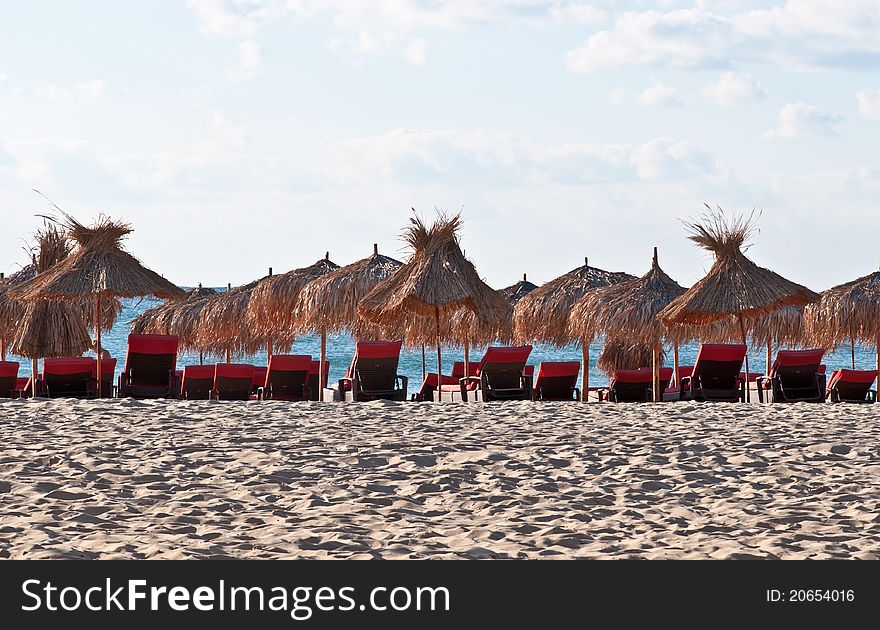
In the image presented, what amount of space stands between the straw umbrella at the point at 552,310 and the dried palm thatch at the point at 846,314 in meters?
2.28

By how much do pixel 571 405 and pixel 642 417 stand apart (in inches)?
42.5

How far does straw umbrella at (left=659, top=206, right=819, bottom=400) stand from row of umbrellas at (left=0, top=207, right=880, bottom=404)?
0.04 ft

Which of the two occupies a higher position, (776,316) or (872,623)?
(776,316)

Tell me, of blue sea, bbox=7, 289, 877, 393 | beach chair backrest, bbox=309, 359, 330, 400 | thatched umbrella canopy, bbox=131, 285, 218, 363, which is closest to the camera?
beach chair backrest, bbox=309, 359, 330, 400

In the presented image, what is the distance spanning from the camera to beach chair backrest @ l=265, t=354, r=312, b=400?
426 inches

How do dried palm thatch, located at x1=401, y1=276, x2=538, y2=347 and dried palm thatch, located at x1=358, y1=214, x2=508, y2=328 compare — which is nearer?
dried palm thatch, located at x1=358, y1=214, x2=508, y2=328

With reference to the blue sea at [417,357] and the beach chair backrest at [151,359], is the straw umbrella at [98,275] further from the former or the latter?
the blue sea at [417,357]

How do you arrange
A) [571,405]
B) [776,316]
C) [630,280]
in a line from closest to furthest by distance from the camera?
[571,405]
[630,280]
[776,316]

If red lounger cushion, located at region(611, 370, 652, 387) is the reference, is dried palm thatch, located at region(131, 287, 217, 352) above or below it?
above

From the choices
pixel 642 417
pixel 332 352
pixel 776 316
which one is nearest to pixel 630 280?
pixel 776 316

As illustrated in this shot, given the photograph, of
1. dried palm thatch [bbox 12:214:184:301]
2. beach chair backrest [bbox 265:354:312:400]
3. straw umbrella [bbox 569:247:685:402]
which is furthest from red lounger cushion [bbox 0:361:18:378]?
straw umbrella [bbox 569:247:685:402]

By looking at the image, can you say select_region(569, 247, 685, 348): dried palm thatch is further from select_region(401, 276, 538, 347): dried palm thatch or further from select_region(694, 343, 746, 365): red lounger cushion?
select_region(694, 343, 746, 365): red lounger cushion

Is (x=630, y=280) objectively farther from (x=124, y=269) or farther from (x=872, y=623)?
(x=872, y=623)

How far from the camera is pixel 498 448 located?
6957mm
